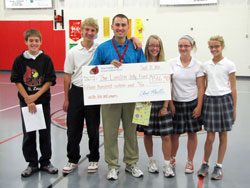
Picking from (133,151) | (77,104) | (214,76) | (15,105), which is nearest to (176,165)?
(133,151)

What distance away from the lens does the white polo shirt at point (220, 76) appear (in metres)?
2.53

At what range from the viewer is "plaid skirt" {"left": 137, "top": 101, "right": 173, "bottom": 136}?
8.60 ft

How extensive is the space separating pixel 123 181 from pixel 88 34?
4.93 ft

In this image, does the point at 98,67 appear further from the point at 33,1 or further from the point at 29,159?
the point at 33,1

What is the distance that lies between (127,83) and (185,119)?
716 millimetres

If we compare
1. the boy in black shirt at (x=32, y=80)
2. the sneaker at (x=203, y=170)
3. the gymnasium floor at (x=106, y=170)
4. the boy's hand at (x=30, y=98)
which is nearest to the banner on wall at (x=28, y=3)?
the gymnasium floor at (x=106, y=170)

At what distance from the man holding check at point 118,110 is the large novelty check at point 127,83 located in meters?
0.09

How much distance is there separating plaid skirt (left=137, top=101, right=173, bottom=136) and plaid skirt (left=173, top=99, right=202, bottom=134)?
0.10 m

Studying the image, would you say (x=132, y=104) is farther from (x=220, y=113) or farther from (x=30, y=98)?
(x=30, y=98)

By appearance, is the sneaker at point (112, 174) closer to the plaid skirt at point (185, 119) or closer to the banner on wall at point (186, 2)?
the plaid skirt at point (185, 119)

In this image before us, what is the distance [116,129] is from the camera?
2.62 metres

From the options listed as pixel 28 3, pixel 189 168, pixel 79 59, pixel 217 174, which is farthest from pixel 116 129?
pixel 28 3

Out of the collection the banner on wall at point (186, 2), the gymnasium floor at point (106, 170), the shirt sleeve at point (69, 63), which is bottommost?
the gymnasium floor at point (106, 170)

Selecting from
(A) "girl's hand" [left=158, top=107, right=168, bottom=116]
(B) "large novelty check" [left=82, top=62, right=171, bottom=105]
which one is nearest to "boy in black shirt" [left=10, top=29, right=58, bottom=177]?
→ (B) "large novelty check" [left=82, top=62, right=171, bottom=105]
